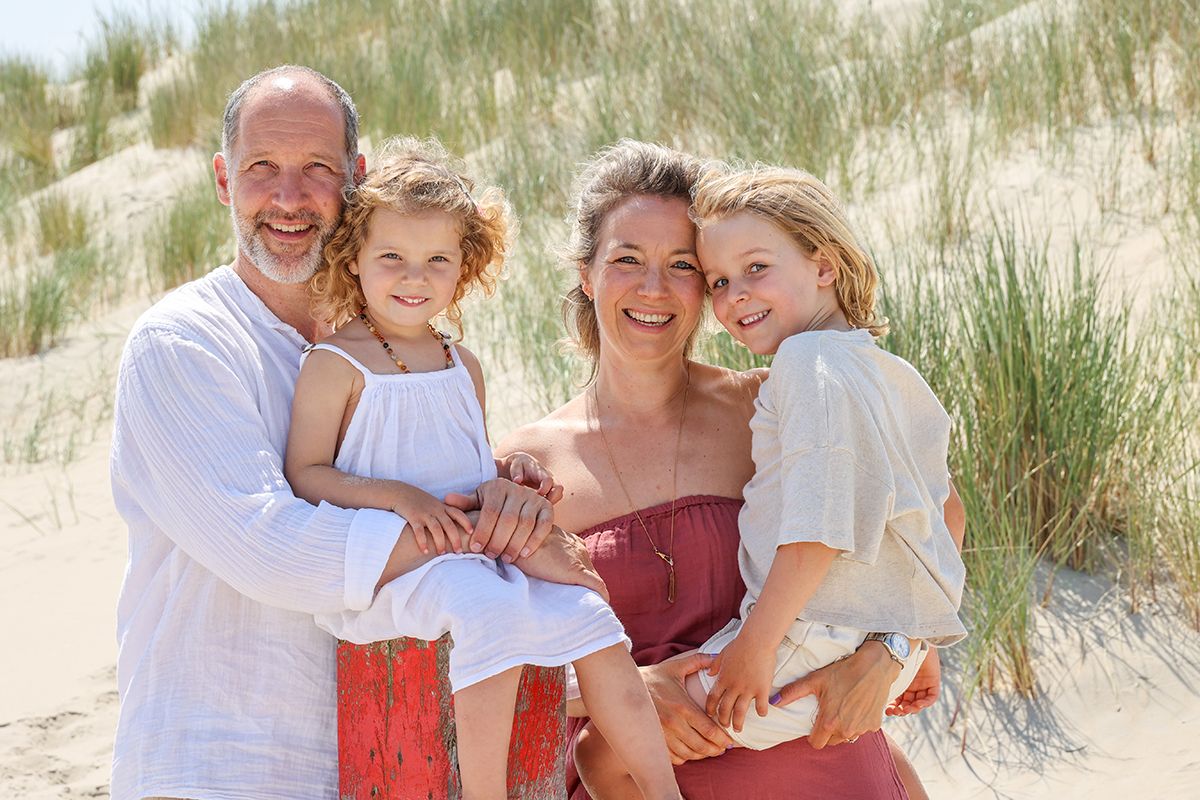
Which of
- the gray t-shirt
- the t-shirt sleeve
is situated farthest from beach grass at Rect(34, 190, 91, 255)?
the t-shirt sleeve

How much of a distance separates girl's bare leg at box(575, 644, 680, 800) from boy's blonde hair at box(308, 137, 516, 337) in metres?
0.91

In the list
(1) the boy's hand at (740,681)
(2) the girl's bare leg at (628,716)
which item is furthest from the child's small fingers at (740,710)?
(2) the girl's bare leg at (628,716)

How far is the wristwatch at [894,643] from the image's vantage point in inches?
106

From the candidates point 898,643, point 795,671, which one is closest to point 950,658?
point 898,643

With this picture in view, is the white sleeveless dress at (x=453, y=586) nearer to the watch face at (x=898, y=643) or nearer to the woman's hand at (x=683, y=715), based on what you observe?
the woman's hand at (x=683, y=715)

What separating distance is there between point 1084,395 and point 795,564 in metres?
2.34

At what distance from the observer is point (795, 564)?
8.45 feet

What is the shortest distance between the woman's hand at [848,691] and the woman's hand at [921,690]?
1.29 ft

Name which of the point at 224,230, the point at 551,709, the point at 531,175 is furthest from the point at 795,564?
the point at 224,230

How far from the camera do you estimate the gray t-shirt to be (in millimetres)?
2568

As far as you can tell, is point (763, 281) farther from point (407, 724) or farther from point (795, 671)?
point (407, 724)

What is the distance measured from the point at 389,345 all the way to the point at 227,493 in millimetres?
507

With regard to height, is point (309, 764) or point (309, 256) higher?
point (309, 256)

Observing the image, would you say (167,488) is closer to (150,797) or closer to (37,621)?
(150,797)
